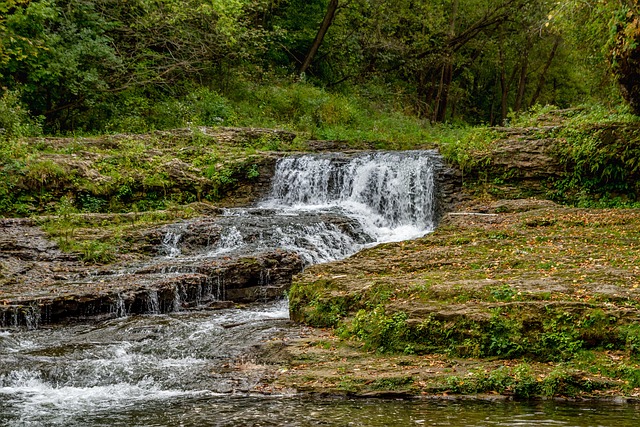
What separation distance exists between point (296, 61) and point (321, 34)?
261 centimetres

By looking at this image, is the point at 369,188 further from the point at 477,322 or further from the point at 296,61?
the point at 296,61

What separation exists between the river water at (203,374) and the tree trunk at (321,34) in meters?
16.3

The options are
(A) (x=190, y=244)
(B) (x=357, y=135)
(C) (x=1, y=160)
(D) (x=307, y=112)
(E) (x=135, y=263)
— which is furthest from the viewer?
(D) (x=307, y=112)

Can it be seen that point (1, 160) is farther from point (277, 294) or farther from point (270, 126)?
point (270, 126)

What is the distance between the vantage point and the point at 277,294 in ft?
37.2

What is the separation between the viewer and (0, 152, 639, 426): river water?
5492 mm

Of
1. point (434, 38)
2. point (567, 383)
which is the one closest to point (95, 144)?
point (567, 383)

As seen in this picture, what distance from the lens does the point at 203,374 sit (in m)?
7.30

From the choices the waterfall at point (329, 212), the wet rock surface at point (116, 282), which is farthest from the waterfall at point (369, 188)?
the wet rock surface at point (116, 282)

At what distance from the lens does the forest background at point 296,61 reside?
17922 millimetres

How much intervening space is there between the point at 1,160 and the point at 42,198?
1309mm

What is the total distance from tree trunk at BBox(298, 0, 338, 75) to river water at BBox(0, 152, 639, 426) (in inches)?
641

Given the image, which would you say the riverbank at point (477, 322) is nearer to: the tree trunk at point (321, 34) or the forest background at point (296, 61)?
the forest background at point (296, 61)

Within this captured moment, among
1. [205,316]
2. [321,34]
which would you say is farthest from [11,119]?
[321,34]
